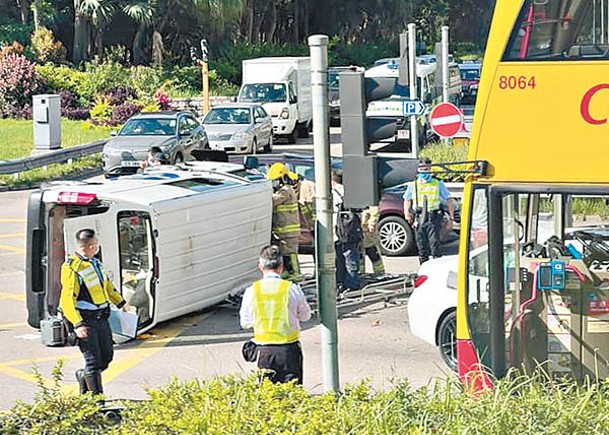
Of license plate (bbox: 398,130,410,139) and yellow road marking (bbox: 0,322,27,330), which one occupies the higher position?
license plate (bbox: 398,130,410,139)

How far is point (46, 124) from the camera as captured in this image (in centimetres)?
2920

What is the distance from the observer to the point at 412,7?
2438 inches

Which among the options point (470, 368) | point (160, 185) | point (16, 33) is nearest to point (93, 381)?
point (470, 368)

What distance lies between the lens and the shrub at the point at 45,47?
47312 mm

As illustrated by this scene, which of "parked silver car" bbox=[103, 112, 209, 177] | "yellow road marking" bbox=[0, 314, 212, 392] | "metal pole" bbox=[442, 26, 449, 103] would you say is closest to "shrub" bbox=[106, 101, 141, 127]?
"parked silver car" bbox=[103, 112, 209, 177]

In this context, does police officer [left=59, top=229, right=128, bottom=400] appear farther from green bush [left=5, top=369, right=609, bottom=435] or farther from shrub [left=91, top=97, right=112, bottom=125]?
shrub [left=91, top=97, right=112, bottom=125]

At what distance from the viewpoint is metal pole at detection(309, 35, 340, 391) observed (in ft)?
25.2

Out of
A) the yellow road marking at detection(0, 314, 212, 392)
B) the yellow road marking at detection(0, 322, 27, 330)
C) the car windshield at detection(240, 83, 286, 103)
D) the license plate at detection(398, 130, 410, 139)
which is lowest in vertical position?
the yellow road marking at detection(0, 314, 212, 392)

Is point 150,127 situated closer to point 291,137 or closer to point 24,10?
point 291,137

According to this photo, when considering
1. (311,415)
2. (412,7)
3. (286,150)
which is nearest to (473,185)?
(311,415)

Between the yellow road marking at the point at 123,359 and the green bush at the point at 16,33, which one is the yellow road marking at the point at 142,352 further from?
the green bush at the point at 16,33

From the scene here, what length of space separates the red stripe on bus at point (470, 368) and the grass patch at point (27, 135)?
76.9ft

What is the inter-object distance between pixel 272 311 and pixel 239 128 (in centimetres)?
2389

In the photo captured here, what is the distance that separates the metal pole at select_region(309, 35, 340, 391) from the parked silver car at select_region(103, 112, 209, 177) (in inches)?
766
